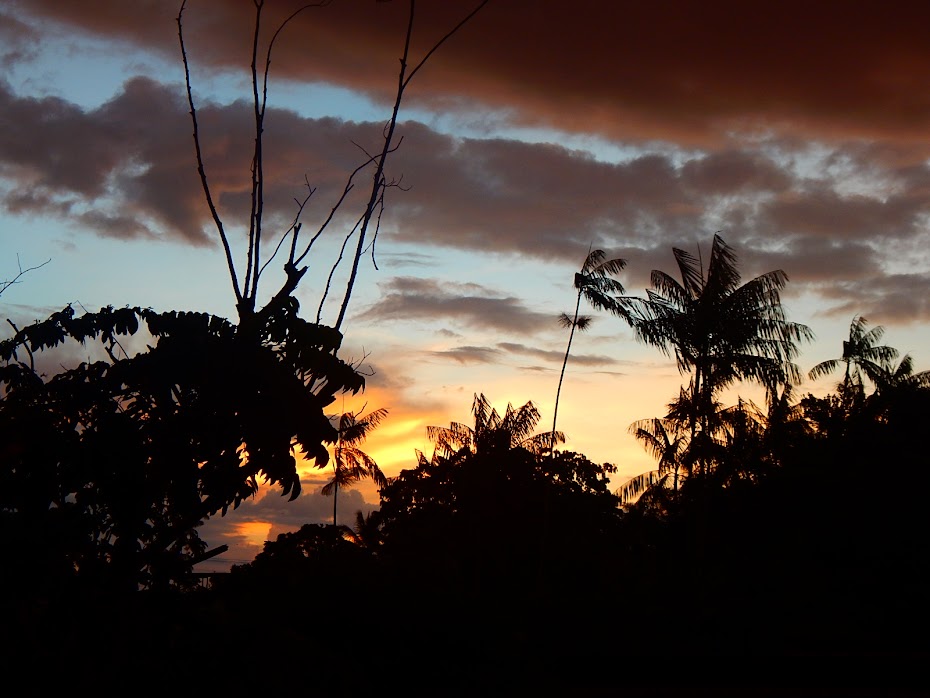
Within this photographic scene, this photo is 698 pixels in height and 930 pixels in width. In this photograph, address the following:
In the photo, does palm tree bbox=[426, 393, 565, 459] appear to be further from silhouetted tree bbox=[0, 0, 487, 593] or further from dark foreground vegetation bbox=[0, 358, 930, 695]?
silhouetted tree bbox=[0, 0, 487, 593]

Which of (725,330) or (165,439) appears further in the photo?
(725,330)

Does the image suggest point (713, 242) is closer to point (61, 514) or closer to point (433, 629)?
point (433, 629)

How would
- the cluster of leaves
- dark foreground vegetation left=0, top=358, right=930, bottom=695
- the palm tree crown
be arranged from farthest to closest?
the palm tree crown, the cluster of leaves, dark foreground vegetation left=0, top=358, right=930, bottom=695

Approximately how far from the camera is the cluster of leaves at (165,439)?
202 inches

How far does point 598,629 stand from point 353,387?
1281cm

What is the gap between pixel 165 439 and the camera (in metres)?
5.64

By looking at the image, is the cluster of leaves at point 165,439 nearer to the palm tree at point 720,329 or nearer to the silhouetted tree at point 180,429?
the silhouetted tree at point 180,429

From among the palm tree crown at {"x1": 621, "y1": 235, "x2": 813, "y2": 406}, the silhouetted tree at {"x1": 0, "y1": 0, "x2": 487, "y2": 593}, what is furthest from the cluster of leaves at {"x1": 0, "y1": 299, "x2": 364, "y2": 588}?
the palm tree crown at {"x1": 621, "y1": 235, "x2": 813, "y2": 406}

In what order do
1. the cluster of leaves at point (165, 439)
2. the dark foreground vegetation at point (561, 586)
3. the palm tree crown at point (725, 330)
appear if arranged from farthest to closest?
the palm tree crown at point (725, 330) < the cluster of leaves at point (165, 439) < the dark foreground vegetation at point (561, 586)

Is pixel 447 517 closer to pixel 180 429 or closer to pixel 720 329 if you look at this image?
pixel 720 329

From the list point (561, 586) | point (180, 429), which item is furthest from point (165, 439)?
point (561, 586)

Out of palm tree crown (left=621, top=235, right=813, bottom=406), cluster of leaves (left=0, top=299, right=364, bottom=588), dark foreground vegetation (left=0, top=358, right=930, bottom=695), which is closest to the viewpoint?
dark foreground vegetation (left=0, top=358, right=930, bottom=695)

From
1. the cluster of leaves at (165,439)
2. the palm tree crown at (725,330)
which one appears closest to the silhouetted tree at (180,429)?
the cluster of leaves at (165,439)

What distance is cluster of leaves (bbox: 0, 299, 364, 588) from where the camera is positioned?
16.8 ft
